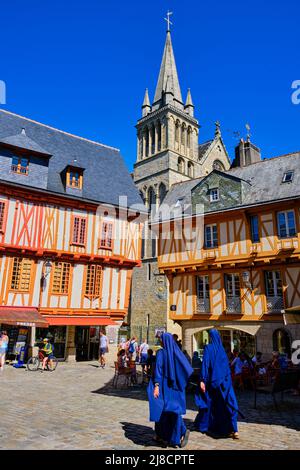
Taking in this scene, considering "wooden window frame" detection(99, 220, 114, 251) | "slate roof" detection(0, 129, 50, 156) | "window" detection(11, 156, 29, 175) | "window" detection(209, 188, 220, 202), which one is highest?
"slate roof" detection(0, 129, 50, 156)

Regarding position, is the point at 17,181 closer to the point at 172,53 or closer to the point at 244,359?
the point at 244,359

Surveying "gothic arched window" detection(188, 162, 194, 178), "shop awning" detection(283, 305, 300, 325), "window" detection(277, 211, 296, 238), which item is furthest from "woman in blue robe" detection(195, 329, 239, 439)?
"gothic arched window" detection(188, 162, 194, 178)

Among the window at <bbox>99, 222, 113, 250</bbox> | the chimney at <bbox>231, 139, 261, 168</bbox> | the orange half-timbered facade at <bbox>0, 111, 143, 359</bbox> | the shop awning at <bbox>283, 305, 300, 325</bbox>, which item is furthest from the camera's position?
the chimney at <bbox>231, 139, 261, 168</bbox>

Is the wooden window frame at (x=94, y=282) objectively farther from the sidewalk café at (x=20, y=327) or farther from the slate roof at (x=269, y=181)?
the slate roof at (x=269, y=181)

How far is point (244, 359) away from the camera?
11414 mm

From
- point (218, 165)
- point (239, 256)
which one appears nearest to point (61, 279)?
point (239, 256)

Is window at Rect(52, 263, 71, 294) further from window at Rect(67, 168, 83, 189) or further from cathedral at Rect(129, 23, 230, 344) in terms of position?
cathedral at Rect(129, 23, 230, 344)

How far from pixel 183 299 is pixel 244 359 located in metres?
7.42

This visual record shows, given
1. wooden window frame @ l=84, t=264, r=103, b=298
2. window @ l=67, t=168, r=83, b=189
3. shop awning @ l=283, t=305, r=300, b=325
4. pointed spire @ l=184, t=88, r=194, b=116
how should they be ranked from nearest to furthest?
shop awning @ l=283, t=305, r=300, b=325
wooden window frame @ l=84, t=264, r=103, b=298
window @ l=67, t=168, r=83, b=189
pointed spire @ l=184, t=88, r=194, b=116

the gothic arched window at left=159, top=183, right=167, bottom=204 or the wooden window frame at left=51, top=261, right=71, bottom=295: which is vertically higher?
the gothic arched window at left=159, top=183, right=167, bottom=204

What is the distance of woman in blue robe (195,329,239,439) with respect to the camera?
18.0ft

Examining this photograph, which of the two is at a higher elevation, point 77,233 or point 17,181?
point 17,181

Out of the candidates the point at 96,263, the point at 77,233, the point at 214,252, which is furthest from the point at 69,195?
the point at 214,252

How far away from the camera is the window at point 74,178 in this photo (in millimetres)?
18766
